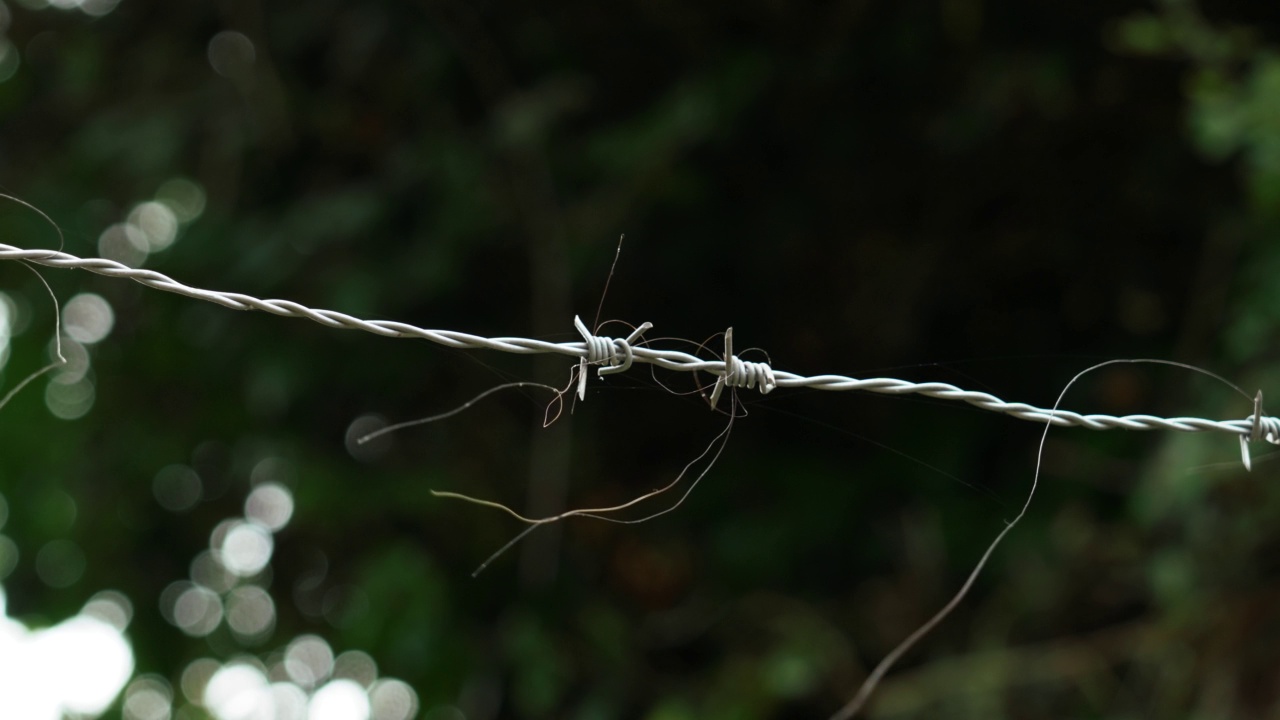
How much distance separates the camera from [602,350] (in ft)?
2.37

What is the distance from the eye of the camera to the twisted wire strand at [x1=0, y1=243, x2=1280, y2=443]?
0.65m

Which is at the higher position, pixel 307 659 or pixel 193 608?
pixel 193 608

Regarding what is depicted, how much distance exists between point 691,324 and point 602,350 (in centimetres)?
180

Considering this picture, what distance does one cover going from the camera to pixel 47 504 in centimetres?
274

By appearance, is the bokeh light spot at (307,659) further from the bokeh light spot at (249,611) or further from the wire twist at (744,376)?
the wire twist at (744,376)

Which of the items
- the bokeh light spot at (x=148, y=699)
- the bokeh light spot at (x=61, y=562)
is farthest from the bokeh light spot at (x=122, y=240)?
the bokeh light spot at (x=148, y=699)

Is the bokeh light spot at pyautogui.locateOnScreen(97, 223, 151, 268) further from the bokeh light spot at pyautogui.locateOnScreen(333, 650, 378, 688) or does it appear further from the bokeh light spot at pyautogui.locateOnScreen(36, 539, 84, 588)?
the bokeh light spot at pyautogui.locateOnScreen(333, 650, 378, 688)

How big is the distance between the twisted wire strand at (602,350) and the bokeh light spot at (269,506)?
6.95 feet

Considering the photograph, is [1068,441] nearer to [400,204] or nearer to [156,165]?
[400,204]

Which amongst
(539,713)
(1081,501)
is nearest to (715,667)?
(539,713)

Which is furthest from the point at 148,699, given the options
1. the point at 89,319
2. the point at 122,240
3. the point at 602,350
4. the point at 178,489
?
the point at 602,350

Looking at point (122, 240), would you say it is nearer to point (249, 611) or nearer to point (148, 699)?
point (249, 611)

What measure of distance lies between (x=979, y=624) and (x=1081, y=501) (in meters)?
0.38

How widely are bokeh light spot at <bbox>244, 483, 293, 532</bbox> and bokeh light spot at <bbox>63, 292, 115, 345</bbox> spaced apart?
0.57 metres
